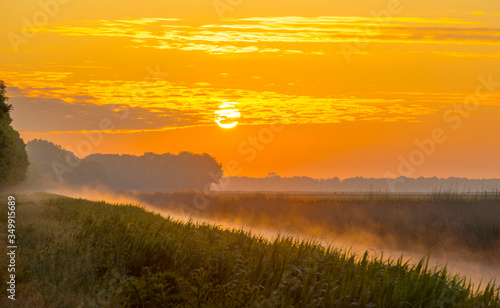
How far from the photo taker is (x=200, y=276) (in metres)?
9.77

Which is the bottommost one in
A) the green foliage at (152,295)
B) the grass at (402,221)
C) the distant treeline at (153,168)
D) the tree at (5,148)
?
the green foliage at (152,295)

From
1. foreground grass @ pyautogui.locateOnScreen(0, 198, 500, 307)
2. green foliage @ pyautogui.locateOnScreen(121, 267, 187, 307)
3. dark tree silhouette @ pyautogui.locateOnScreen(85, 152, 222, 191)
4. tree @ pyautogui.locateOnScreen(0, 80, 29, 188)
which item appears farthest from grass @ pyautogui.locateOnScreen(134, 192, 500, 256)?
dark tree silhouette @ pyautogui.locateOnScreen(85, 152, 222, 191)

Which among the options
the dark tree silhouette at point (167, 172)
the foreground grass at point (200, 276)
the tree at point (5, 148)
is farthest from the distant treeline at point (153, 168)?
the foreground grass at point (200, 276)

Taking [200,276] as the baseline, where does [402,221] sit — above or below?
above

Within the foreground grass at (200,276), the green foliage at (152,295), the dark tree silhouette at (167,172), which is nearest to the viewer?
the green foliage at (152,295)

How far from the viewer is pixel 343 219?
30328 millimetres

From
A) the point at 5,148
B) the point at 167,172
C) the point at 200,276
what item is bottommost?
the point at 200,276

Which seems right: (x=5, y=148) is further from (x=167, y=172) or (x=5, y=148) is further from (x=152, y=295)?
(x=167, y=172)

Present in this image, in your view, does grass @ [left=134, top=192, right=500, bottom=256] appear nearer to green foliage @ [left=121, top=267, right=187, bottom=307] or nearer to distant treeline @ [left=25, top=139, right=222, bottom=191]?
green foliage @ [left=121, top=267, right=187, bottom=307]

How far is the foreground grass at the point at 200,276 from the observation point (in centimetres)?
875

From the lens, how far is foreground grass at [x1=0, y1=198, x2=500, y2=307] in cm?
875

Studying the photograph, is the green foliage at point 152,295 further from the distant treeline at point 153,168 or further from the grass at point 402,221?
the distant treeline at point 153,168

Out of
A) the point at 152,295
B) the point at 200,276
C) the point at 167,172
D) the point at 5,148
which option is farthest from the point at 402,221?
the point at 167,172

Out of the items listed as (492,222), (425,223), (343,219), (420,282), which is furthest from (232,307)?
(343,219)
